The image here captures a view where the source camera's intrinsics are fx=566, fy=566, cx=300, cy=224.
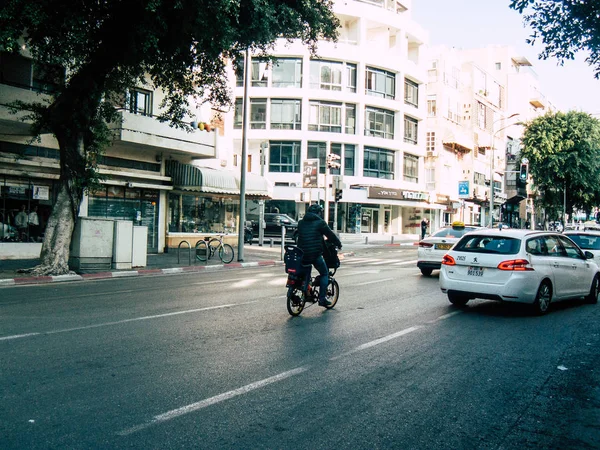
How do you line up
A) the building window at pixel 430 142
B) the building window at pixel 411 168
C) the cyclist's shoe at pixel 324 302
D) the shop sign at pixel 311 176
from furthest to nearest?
the building window at pixel 430 142 < the building window at pixel 411 168 < the shop sign at pixel 311 176 < the cyclist's shoe at pixel 324 302

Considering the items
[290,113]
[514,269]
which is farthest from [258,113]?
[514,269]

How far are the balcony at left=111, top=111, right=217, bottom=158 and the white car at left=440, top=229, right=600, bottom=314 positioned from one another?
1487 cm

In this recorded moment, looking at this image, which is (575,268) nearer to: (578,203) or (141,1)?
(141,1)

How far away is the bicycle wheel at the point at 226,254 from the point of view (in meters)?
22.7

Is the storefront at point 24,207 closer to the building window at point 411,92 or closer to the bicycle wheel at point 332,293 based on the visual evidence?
the bicycle wheel at point 332,293

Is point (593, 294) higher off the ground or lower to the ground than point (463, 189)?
lower

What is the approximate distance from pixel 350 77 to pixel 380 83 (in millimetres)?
3077

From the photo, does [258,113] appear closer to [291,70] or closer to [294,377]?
[291,70]

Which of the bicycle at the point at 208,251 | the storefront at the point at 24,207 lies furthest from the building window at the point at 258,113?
the storefront at the point at 24,207

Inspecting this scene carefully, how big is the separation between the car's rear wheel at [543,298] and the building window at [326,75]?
37855 millimetres

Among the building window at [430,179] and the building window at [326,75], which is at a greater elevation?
the building window at [326,75]

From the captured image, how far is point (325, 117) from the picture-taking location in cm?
4638

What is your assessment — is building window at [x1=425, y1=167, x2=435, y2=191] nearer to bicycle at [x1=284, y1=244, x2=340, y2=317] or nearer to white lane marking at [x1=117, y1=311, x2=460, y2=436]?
bicycle at [x1=284, y1=244, x2=340, y2=317]

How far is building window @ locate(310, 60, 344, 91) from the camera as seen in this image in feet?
151
